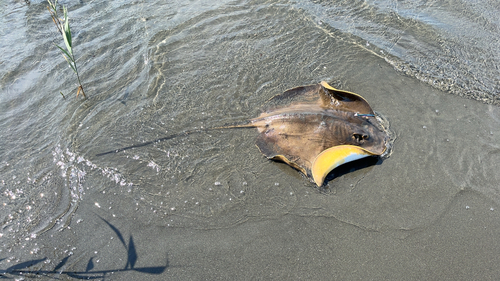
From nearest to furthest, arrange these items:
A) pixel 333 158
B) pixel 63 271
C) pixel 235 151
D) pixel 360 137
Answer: pixel 63 271, pixel 333 158, pixel 360 137, pixel 235 151

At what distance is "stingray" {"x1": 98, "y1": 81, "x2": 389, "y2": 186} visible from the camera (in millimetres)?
4422

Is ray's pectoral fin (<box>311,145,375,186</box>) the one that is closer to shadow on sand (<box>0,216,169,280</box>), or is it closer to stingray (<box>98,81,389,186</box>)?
stingray (<box>98,81,389,186</box>)

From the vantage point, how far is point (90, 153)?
5023 millimetres

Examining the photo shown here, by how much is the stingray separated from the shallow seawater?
0.28 m

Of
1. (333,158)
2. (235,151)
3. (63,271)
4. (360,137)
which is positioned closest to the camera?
(63,271)

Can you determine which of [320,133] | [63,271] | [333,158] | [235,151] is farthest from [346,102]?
[63,271]

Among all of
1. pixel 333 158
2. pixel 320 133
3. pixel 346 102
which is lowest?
pixel 333 158

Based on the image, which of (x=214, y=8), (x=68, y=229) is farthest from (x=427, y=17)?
(x=68, y=229)

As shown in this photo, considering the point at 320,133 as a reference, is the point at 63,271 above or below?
below

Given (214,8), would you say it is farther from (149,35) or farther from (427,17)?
(427,17)

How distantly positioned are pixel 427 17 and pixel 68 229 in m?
9.51

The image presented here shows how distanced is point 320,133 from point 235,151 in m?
1.51

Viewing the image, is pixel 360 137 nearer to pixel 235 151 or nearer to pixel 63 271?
pixel 235 151

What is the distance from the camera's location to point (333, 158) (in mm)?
4383
